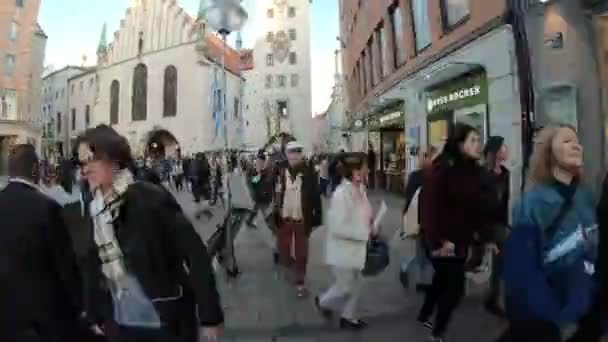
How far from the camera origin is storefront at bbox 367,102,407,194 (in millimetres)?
19911

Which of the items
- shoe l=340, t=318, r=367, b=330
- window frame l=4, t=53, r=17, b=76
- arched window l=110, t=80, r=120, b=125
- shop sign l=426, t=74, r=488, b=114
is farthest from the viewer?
arched window l=110, t=80, r=120, b=125

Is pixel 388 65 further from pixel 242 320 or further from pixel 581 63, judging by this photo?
pixel 242 320

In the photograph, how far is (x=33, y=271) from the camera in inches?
106

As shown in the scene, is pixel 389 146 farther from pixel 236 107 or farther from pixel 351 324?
pixel 236 107

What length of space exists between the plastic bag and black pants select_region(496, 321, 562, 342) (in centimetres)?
164

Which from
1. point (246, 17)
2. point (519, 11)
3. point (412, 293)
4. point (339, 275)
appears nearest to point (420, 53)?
point (519, 11)

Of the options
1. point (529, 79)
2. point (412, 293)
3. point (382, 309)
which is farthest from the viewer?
point (529, 79)

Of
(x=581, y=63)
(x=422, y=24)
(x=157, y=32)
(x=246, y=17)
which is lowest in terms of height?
(x=581, y=63)

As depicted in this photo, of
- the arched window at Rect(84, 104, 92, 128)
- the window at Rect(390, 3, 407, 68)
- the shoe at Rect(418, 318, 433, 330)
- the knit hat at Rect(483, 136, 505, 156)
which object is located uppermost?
the arched window at Rect(84, 104, 92, 128)

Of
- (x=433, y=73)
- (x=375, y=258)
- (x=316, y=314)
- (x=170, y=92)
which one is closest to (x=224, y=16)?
(x=375, y=258)

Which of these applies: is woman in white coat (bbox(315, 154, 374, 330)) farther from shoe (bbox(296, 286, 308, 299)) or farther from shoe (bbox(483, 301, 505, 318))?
shoe (bbox(483, 301, 505, 318))

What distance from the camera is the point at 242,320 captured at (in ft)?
18.8

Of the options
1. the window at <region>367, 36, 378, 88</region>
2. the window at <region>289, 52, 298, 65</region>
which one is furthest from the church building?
the window at <region>367, 36, 378, 88</region>

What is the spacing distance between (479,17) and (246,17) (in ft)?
15.9
